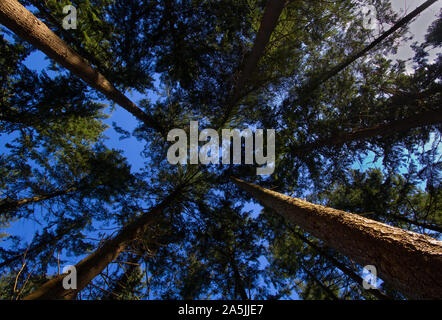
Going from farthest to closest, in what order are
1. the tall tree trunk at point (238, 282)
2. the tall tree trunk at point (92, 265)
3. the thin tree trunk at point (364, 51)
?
the tall tree trunk at point (238, 282) < the thin tree trunk at point (364, 51) < the tall tree trunk at point (92, 265)

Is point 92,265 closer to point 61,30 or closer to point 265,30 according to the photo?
point 265,30

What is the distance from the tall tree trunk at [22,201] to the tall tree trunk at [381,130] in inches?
339

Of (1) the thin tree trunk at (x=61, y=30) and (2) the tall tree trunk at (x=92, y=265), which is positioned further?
(1) the thin tree trunk at (x=61, y=30)

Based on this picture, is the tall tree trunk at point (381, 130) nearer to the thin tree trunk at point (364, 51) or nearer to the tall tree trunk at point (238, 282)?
the thin tree trunk at point (364, 51)

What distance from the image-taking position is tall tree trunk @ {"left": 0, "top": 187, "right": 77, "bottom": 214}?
5.48 m

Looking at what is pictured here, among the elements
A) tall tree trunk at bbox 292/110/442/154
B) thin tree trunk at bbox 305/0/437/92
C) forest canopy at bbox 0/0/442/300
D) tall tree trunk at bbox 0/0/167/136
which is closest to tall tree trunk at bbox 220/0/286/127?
forest canopy at bbox 0/0/442/300

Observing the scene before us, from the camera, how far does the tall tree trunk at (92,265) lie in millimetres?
2363

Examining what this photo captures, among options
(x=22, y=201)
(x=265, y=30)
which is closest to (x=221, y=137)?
(x=265, y=30)

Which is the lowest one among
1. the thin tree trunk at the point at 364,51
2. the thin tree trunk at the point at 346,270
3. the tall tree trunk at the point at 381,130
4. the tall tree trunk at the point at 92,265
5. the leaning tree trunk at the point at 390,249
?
the thin tree trunk at the point at 346,270

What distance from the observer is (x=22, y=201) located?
5.77 meters

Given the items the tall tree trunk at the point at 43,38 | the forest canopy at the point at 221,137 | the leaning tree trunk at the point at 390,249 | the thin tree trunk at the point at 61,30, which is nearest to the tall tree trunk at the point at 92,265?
the forest canopy at the point at 221,137

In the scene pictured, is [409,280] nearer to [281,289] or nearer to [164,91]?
[281,289]

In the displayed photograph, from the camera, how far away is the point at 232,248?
20.3 ft

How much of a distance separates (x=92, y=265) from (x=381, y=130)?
24.8 ft
